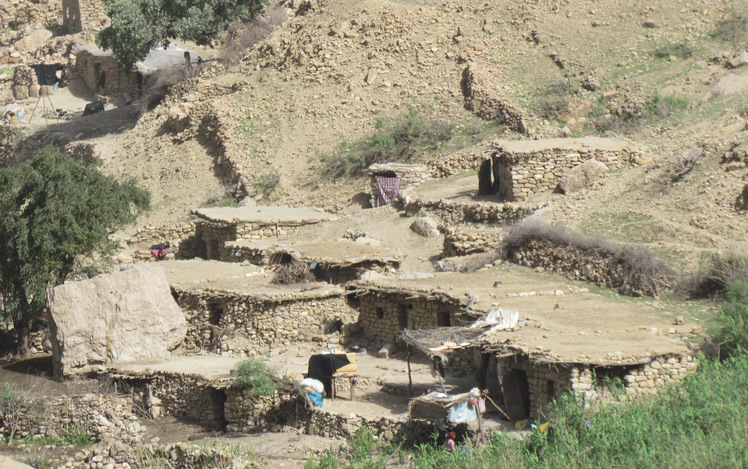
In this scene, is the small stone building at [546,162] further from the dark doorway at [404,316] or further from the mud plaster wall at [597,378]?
the mud plaster wall at [597,378]

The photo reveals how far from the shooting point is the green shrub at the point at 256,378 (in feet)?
56.5

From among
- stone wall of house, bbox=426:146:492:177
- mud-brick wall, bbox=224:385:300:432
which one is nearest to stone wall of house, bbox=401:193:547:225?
stone wall of house, bbox=426:146:492:177

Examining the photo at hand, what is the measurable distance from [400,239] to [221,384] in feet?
23.3

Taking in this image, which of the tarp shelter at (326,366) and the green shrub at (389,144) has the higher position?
the green shrub at (389,144)

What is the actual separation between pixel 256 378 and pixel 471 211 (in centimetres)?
791

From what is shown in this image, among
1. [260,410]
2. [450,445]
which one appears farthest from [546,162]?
[450,445]

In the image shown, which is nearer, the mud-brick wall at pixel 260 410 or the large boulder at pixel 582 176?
the mud-brick wall at pixel 260 410

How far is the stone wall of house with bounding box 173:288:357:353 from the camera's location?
20.0 m

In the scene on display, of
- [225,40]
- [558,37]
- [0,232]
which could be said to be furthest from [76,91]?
[0,232]

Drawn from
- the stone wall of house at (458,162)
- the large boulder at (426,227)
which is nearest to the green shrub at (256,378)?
the large boulder at (426,227)

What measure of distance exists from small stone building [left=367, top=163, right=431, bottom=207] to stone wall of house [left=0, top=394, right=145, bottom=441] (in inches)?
404

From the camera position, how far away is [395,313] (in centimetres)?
1958

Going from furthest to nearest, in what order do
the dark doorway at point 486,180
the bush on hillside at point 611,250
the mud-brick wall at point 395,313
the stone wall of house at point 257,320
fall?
the dark doorway at point 486,180 < the stone wall of house at point 257,320 < the mud-brick wall at point 395,313 < the bush on hillside at point 611,250

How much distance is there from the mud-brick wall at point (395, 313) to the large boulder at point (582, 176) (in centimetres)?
561
